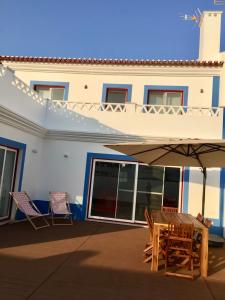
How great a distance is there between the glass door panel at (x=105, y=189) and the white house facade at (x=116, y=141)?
0.04 metres

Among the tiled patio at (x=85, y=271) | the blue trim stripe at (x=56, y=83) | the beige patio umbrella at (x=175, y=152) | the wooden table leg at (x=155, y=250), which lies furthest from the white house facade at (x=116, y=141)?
the wooden table leg at (x=155, y=250)

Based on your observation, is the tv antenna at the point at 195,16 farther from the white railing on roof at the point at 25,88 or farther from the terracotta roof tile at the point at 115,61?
the white railing on roof at the point at 25,88

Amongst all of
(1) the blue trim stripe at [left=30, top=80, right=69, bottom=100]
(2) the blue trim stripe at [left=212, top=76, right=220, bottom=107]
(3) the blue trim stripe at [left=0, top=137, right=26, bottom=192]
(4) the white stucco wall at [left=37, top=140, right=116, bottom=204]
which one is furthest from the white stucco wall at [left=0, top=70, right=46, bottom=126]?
(2) the blue trim stripe at [left=212, top=76, right=220, bottom=107]

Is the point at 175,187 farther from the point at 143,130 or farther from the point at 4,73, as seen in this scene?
the point at 4,73

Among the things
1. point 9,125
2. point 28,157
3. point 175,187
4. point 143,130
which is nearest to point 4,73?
point 9,125

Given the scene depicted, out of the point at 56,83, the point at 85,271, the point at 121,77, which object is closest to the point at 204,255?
the point at 85,271

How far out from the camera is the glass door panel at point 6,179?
28.8ft

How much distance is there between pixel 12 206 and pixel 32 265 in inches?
175

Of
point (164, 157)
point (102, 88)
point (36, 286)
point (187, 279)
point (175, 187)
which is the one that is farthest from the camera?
point (102, 88)

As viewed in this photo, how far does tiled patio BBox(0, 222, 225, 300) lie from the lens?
4395 mm

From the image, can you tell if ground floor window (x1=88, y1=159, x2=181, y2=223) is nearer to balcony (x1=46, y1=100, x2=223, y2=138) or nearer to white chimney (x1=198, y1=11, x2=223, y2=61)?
balcony (x1=46, y1=100, x2=223, y2=138)

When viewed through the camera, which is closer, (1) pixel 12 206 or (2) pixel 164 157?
(2) pixel 164 157

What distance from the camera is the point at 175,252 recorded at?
6309mm

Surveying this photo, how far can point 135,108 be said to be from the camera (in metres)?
10.9
